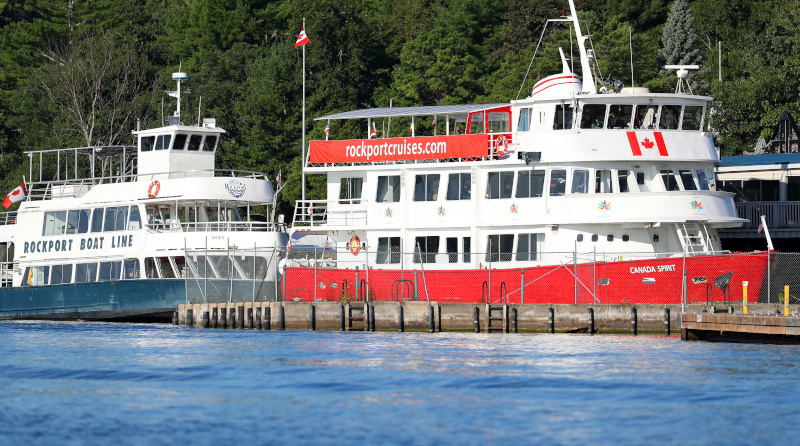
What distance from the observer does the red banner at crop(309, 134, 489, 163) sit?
33.6 metres

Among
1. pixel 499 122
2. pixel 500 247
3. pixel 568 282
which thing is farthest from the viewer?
pixel 499 122

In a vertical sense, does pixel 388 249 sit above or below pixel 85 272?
above

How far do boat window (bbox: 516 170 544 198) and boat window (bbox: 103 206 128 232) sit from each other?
14.1 m

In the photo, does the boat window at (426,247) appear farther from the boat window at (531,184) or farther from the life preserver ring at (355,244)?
the boat window at (531,184)

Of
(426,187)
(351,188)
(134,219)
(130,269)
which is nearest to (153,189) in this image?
(134,219)

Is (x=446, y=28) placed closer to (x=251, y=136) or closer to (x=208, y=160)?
(x=251, y=136)

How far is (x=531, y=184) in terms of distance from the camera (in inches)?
1304

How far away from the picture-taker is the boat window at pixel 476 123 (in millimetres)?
35781

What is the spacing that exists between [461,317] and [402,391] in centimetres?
977

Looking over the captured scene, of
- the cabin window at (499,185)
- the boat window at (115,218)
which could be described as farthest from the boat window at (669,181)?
the boat window at (115,218)

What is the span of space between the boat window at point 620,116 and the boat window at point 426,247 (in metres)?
6.32

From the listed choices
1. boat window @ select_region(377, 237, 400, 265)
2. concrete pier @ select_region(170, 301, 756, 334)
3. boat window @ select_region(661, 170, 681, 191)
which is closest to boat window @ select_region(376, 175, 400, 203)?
boat window @ select_region(377, 237, 400, 265)

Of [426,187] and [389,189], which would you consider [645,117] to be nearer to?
[426,187]

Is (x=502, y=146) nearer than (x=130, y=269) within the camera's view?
Yes
